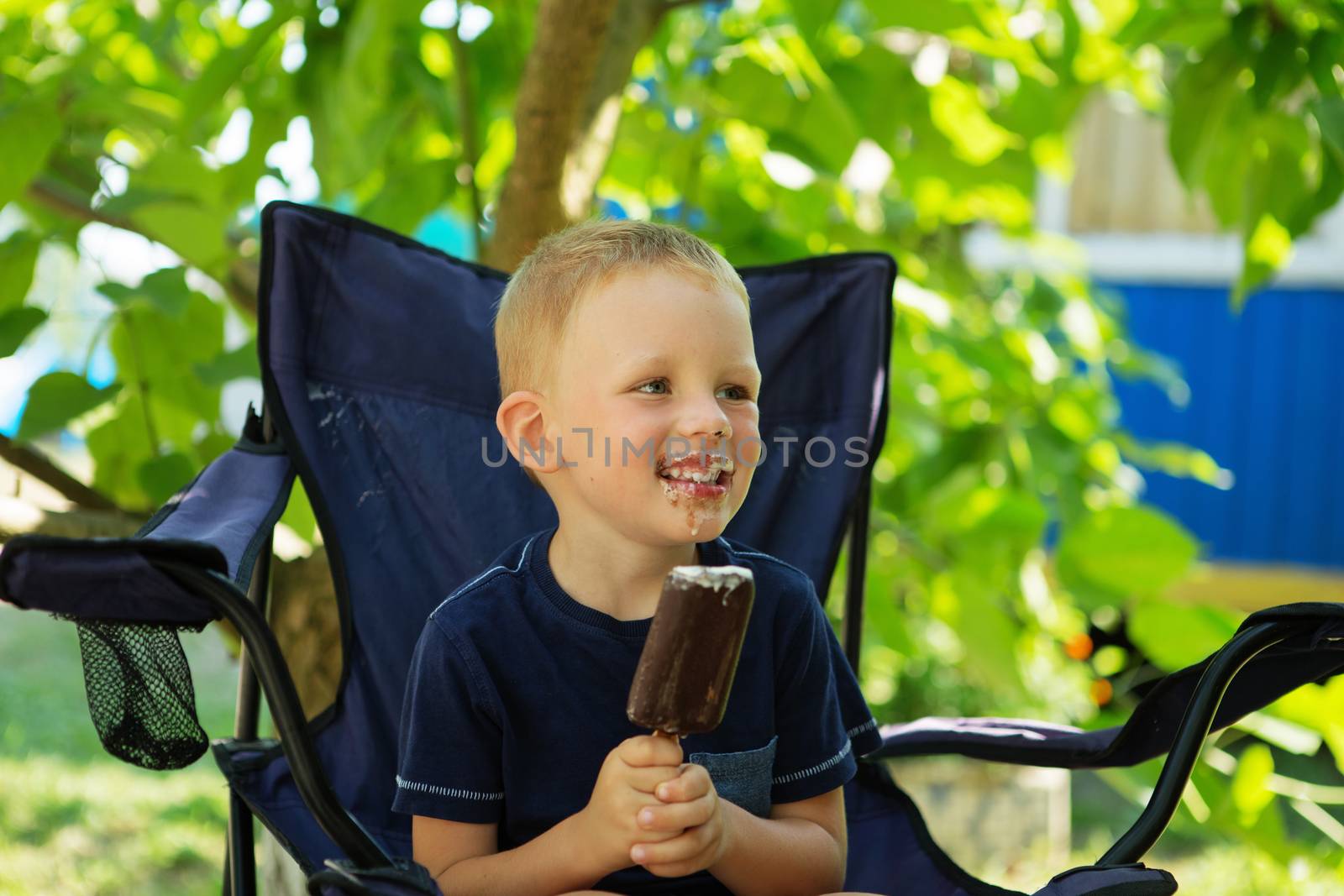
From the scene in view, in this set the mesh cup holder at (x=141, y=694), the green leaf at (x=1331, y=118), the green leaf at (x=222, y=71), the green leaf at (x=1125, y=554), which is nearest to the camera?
the mesh cup holder at (x=141, y=694)

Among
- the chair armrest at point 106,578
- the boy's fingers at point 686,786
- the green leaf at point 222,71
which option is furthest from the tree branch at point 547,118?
the boy's fingers at point 686,786

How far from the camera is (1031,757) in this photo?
139 centimetres

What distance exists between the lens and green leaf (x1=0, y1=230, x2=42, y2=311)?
176cm

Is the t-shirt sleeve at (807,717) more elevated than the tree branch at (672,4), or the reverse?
the tree branch at (672,4)

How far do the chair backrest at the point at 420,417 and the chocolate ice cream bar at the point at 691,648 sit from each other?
618 millimetres

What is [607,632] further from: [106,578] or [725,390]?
[106,578]

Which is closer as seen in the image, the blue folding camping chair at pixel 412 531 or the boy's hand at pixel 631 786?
the boy's hand at pixel 631 786

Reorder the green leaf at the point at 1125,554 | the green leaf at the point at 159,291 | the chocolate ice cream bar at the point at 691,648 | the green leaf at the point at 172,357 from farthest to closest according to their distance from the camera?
1. the green leaf at the point at 1125,554
2. the green leaf at the point at 172,357
3. the green leaf at the point at 159,291
4. the chocolate ice cream bar at the point at 691,648

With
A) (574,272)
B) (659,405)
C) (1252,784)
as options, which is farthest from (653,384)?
(1252,784)

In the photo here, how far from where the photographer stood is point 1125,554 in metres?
1.95

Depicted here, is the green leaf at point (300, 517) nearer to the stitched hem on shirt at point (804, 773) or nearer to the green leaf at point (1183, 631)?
the stitched hem on shirt at point (804, 773)

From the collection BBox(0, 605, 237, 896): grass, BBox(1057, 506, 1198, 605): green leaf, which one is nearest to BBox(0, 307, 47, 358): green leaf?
BBox(0, 605, 237, 896): grass

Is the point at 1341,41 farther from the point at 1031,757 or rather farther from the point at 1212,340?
the point at 1212,340

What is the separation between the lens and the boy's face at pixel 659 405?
1076mm
